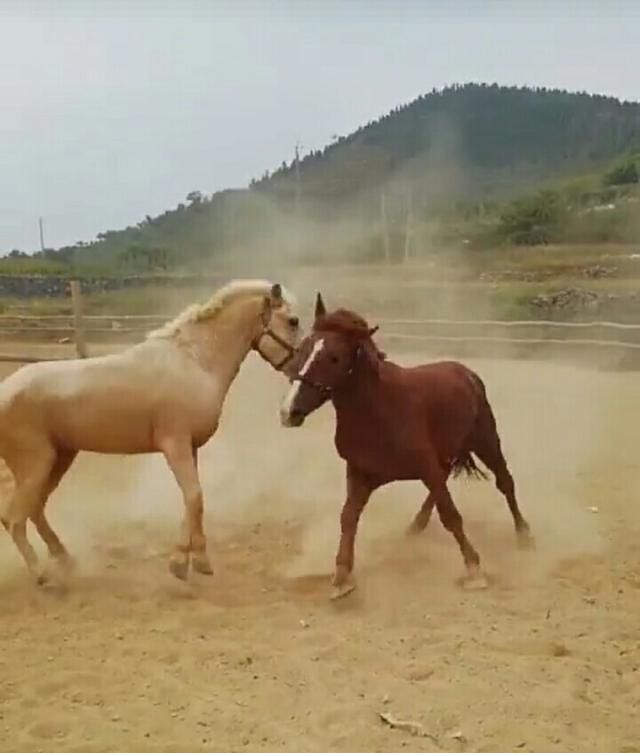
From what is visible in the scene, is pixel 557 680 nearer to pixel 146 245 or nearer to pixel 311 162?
pixel 146 245

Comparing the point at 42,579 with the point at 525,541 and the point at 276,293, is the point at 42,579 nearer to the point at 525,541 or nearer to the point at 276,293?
the point at 276,293

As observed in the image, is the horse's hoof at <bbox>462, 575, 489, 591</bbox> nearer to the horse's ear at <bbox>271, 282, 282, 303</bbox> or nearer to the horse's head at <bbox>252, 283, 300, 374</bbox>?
the horse's head at <bbox>252, 283, 300, 374</bbox>

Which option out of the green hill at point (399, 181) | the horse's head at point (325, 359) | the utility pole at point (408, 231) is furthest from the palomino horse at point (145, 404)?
the utility pole at point (408, 231)

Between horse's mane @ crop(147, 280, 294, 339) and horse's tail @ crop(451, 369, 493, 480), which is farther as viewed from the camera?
horse's tail @ crop(451, 369, 493, 480)

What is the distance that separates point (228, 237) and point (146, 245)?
7.70 metres

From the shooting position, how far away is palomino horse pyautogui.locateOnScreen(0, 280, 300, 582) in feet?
16.9

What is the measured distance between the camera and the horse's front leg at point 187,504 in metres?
5.11

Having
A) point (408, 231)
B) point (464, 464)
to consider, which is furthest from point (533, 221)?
point (464, 464)

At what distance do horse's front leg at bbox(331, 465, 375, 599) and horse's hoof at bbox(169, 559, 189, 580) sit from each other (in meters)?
0.74

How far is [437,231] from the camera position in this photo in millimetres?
40188

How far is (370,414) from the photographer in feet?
16.0

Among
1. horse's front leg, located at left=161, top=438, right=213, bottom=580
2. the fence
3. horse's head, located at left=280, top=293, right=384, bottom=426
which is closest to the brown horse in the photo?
horse's head, located at left=280, top=293, right=384, bottom=426

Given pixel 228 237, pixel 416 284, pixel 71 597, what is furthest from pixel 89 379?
pixel 228 237

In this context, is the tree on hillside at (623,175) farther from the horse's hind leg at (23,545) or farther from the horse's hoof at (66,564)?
the horse's hind leg at (23,545)
